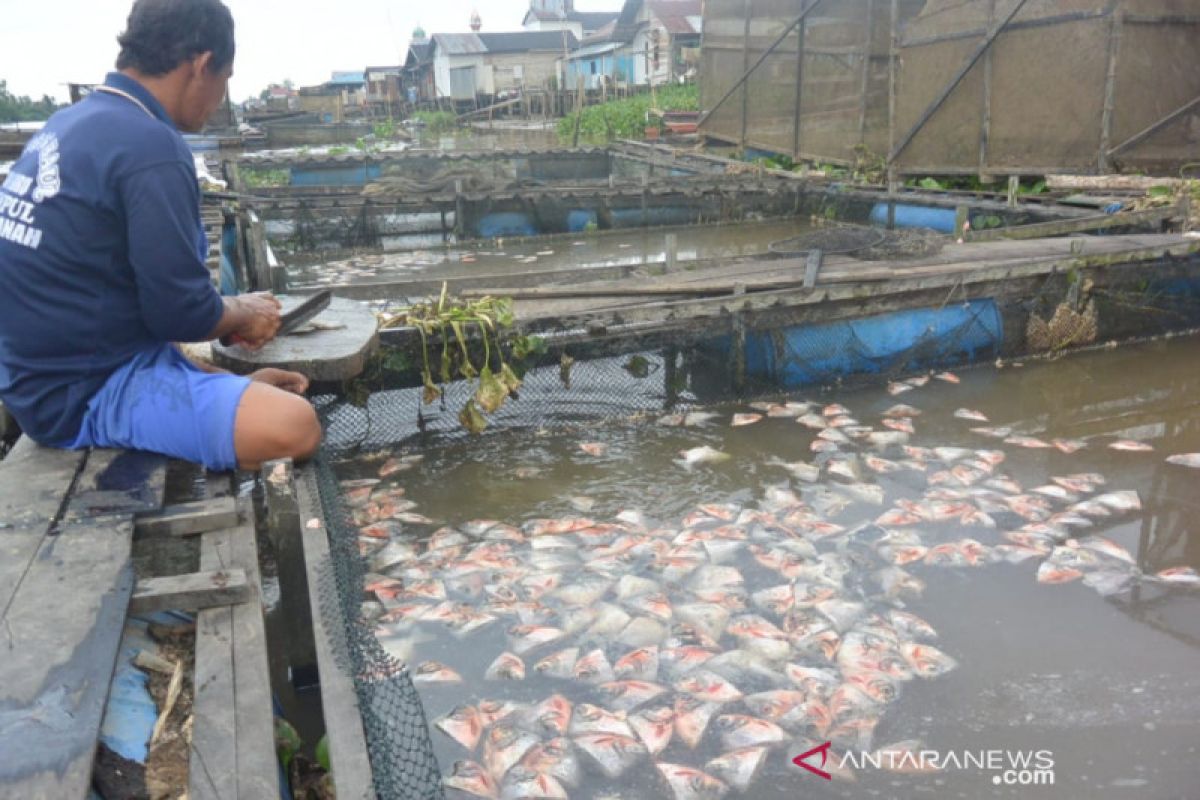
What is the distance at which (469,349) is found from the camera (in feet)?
18.9

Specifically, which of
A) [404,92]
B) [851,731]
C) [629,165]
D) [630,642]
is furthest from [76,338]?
[404,92]

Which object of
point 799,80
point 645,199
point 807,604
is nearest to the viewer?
point 807,604

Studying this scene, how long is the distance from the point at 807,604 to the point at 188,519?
8.43ft

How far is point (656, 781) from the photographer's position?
2.92 m

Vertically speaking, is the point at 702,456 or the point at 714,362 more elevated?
the point at 714,362

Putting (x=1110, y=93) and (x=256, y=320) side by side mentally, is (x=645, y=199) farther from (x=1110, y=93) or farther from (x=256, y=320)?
(x=256, y=320)

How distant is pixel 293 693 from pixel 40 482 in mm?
1204

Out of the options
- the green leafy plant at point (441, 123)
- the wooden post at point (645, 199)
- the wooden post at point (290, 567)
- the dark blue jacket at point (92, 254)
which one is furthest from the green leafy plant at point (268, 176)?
the green leafy plant at point (441, 123)

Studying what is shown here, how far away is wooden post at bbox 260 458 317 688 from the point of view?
125 inches

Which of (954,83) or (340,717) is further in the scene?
(954,83)

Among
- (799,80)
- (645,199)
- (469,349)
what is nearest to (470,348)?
(469,349)

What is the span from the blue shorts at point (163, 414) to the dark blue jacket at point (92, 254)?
0.07m

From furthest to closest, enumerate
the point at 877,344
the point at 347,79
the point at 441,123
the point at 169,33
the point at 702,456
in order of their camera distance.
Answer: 1. the point at 347,79
2. the point at 441,123
3. the point at 877,344
4. the point at 702,456
5. the point at 169,33

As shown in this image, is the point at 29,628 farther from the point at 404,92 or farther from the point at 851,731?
the point at 404,92
